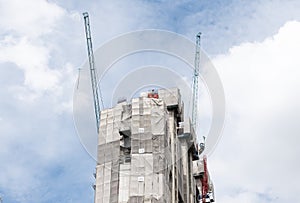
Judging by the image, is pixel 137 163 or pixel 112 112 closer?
pixel 137 163

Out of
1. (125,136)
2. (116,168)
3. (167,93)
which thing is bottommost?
(116,168)

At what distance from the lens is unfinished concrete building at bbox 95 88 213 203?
152875 mm

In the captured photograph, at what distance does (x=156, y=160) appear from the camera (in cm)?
15575

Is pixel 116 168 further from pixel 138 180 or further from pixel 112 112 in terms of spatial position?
pixel 112 112

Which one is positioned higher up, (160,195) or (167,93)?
(167,93)

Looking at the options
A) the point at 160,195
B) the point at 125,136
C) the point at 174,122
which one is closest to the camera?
the point at 160,195

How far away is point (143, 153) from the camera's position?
157375 millimetres

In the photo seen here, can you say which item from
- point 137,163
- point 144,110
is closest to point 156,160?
point 137,163

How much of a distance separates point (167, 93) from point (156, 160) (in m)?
30.1

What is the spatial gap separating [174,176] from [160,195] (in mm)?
15408

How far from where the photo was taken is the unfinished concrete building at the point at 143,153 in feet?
502

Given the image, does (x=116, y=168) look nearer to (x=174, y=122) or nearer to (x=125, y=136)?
(x=125, y=136)

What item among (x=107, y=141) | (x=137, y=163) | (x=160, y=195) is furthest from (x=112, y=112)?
(x=160, y=195)

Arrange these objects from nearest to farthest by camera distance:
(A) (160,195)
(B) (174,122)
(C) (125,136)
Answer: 1. (A) (160,195)
2. (C) (125,136)
3. (B) (174,122)
